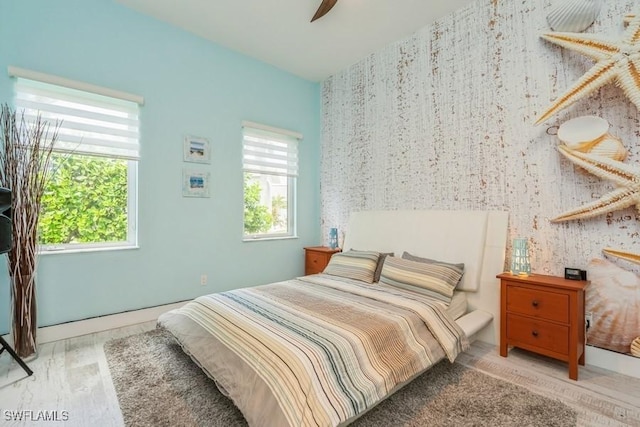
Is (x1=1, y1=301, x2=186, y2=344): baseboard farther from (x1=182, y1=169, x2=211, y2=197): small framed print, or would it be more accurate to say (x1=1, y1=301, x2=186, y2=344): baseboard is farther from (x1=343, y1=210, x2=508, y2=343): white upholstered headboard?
(x1=343, y1=210, x2=508, y2=343): white upholstered headboard

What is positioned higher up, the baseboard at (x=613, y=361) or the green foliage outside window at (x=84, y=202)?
the green foliage outside window at (x=84, y=202)

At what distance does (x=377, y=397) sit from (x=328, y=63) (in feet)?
12.1

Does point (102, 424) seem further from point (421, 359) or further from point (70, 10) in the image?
point (70, 10)

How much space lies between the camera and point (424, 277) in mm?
2455

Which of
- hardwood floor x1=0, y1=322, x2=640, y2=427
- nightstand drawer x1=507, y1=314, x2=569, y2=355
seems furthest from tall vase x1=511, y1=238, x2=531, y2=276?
hardwood floor x1=0, y1=322, x2=640, y2=427

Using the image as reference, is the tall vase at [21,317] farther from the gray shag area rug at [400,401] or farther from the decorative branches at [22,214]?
the gray shag area rug at [400,401]

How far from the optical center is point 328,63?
12.6 ft

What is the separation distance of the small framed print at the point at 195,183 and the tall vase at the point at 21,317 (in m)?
1.42

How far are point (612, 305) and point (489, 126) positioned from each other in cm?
160

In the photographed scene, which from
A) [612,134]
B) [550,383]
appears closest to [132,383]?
[550,383]

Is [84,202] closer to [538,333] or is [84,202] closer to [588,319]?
[538,333]

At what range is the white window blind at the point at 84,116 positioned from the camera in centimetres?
241
